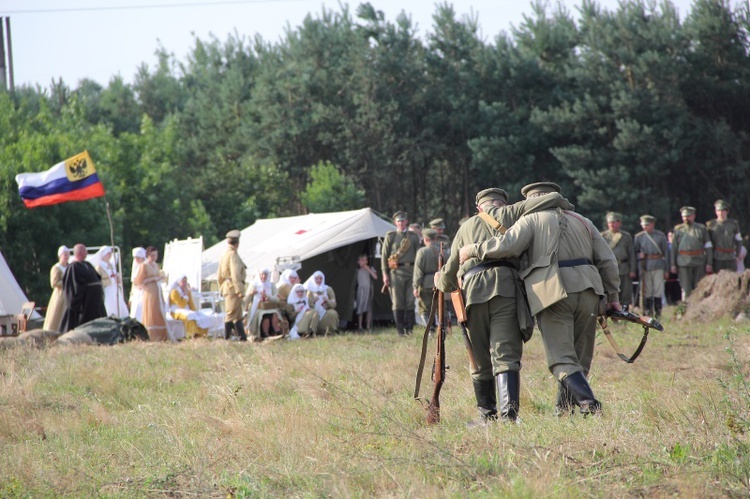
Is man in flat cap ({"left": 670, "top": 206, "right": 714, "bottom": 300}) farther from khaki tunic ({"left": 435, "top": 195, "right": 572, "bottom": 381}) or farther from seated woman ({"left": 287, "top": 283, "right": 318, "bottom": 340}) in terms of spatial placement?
Answer: khaki tunic ({"left": 435, "top": 195, "right": 572, "bottom": 381})

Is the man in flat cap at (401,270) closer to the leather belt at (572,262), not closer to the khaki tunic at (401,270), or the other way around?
the khaki tunic at (401,270)

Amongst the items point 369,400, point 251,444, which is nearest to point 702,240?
point 369,400

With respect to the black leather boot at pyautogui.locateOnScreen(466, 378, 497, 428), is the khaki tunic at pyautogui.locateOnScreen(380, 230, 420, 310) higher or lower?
higher

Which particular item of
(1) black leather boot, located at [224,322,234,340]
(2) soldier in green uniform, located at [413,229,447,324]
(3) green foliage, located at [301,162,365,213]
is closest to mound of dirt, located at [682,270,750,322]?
(2) soldier in green uniform, located at [413,229,447,324]

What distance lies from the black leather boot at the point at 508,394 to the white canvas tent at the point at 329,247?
1115 centimetres

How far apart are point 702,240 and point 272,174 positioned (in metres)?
23.1

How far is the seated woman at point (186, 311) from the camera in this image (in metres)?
16.3

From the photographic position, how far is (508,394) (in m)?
6.30

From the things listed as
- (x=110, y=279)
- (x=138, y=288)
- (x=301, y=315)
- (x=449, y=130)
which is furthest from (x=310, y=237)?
(x=449, y=130)

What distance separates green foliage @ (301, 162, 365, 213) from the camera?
33.7m

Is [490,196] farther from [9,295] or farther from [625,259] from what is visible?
[9,295]

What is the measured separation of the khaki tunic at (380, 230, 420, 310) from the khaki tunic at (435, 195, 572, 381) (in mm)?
8360

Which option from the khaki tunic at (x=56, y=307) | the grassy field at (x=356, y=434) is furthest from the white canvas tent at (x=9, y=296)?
the grassy field at (x=356, y=434)

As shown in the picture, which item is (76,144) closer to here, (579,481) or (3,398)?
(3,398)
